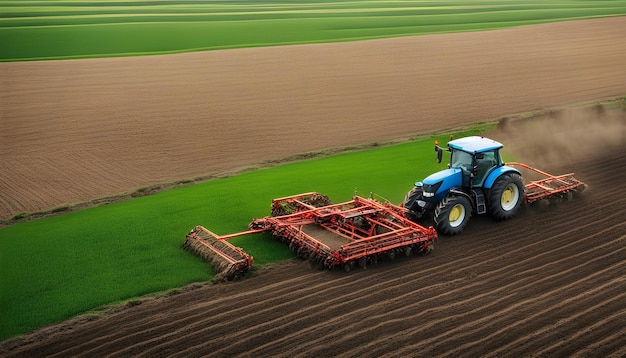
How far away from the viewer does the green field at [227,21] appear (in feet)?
145

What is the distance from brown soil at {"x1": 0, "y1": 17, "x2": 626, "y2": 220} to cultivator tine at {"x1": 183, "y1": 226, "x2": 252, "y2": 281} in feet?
20.9

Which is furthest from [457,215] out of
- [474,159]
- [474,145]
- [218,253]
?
[218,253]

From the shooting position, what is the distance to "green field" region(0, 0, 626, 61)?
4419 centimetres

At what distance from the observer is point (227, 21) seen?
55125 millimetres

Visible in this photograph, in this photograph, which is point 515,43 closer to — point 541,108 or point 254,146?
point 541,108

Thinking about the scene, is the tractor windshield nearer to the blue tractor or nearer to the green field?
the blue tractor

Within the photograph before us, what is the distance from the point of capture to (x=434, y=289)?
48.5ft

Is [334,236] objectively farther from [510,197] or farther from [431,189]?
[510,197]

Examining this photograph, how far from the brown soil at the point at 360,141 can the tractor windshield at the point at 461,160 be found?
1.51 metres

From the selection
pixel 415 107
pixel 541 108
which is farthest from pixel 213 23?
pixel 541 108

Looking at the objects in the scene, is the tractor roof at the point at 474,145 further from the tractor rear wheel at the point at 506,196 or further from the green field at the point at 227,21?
the green field at the point at 227,21

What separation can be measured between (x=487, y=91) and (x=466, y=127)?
6.19 metres

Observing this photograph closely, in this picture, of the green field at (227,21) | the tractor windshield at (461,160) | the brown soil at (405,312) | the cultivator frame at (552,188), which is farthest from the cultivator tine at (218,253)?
the green field at (227,21)

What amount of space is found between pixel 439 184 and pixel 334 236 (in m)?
2.91
